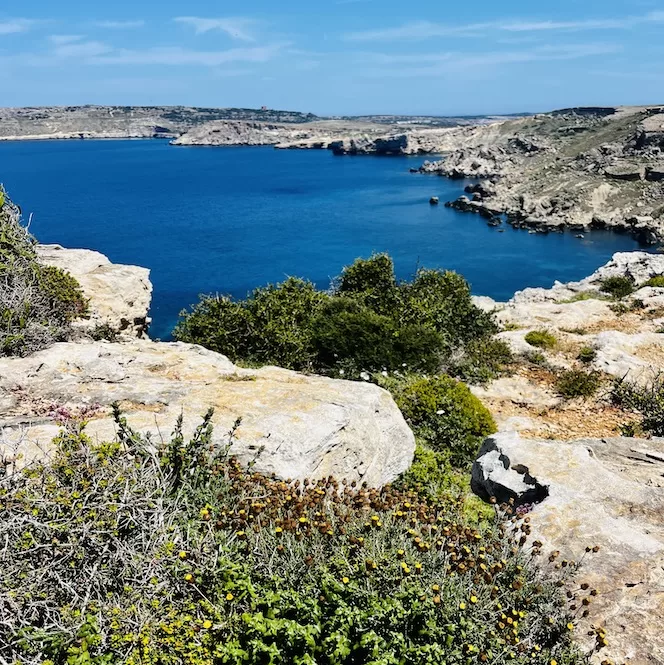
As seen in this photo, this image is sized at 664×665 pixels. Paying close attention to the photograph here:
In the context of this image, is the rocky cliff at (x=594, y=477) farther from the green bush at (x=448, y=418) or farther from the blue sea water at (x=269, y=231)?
the blue sea water at (x=269, y=231)

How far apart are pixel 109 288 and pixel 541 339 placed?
12.7m

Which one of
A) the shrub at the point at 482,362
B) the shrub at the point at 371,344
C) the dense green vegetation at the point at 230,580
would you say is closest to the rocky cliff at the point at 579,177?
the shrub at the point at 482,362

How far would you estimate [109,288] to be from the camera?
45.6 feet

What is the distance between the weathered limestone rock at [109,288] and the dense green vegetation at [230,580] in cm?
807

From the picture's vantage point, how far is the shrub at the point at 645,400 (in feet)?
36.3

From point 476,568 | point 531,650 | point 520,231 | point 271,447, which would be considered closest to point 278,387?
point 271,447

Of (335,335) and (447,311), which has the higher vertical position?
(335,335)

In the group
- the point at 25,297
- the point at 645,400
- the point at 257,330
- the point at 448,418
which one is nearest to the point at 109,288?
the point at 257,330

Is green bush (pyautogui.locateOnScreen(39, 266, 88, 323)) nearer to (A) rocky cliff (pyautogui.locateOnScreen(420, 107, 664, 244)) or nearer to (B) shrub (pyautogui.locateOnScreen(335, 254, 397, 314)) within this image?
(B) shrub (pyautogui.locateOnScreen(335, 254, 397, 314))

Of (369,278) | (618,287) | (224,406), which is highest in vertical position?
(224,406)

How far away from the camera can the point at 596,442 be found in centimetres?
920

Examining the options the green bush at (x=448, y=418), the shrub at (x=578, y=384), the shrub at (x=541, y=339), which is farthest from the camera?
the shrub at (x=541, y=339)

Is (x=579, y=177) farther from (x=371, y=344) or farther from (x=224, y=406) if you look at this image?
(x=224, y=406)

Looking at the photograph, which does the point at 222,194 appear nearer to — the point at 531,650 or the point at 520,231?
the point at 520,231
